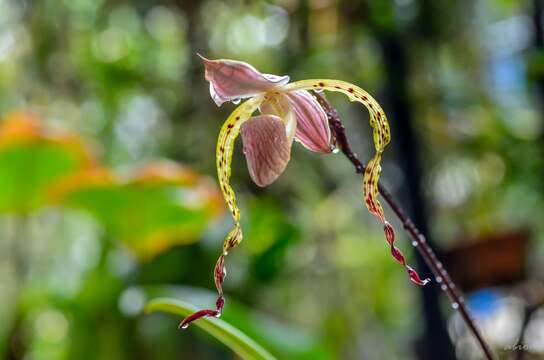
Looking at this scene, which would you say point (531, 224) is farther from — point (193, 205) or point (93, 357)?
point (93, 357)

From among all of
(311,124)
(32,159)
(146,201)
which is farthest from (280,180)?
(311,124)

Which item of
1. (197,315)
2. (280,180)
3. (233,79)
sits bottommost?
(280,180)

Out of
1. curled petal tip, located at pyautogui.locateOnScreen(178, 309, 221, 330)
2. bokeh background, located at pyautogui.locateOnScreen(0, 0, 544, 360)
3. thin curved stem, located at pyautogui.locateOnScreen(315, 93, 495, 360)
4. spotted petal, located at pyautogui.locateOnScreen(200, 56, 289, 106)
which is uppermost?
spotted petal, located at pyautogui.locateOnScreen(200, 56, 289, 106)

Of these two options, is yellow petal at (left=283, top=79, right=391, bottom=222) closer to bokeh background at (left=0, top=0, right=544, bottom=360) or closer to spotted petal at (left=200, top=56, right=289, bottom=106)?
spotted petal at (left=200, top=56, right=289, bottom=106)

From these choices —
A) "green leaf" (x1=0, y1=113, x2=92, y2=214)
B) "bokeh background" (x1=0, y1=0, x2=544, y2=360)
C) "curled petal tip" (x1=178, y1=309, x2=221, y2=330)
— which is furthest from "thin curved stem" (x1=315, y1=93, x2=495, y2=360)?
"green leaf" (x1=0, y1=113, x2=92, y2=214)

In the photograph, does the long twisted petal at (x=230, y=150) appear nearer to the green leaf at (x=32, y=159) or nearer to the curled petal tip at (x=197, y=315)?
the curled petal tip at (x=197, y=315)

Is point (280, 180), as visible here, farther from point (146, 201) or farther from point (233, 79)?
point (233, 79)

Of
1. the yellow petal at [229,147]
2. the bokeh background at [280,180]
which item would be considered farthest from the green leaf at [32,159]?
the yellow petal at [229,147]
